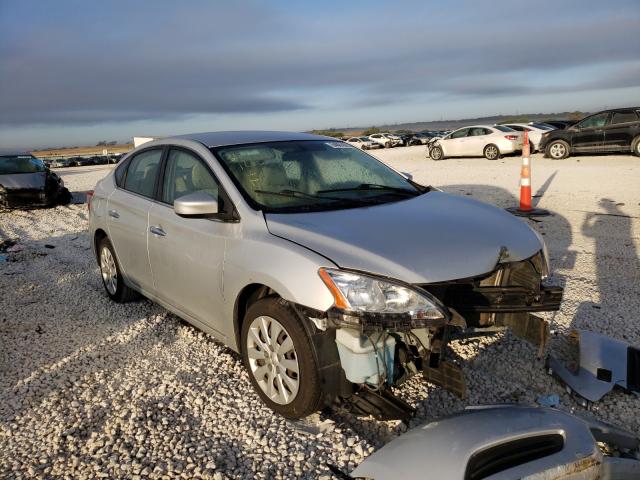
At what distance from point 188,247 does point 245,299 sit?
0.71 metres

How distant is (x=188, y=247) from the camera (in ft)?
12.2

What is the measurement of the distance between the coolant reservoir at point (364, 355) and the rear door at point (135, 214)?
228 centimetres

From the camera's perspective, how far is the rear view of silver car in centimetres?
267

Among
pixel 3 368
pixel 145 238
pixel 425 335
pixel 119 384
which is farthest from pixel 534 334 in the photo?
pixel 3 368

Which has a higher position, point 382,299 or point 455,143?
point 455,143

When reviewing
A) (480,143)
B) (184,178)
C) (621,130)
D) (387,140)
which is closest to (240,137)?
(184,178)

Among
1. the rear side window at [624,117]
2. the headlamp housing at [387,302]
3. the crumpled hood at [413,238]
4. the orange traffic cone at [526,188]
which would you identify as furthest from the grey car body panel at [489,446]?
the rear side window at [624,117]

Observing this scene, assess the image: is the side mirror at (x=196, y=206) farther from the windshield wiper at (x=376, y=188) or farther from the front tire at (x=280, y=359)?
the windshield wiper at (x=376, y=188)

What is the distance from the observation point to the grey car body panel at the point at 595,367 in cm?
334

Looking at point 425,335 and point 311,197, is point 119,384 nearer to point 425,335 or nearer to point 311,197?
point 311,197

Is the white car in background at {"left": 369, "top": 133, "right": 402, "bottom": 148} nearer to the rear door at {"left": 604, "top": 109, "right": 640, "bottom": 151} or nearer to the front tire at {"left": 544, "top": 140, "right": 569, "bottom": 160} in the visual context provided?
the front tire at {"left": 544, "top": 140, "right": 569, "bottom": 160}

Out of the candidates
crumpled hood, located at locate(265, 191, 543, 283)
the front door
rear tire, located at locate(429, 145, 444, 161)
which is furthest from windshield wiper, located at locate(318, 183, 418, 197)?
rear tire, located at locate(429, 145, 444, 161)

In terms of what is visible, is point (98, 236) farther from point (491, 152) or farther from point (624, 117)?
point (491, 152)

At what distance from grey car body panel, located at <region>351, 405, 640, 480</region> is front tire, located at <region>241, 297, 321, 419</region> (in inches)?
31.6
